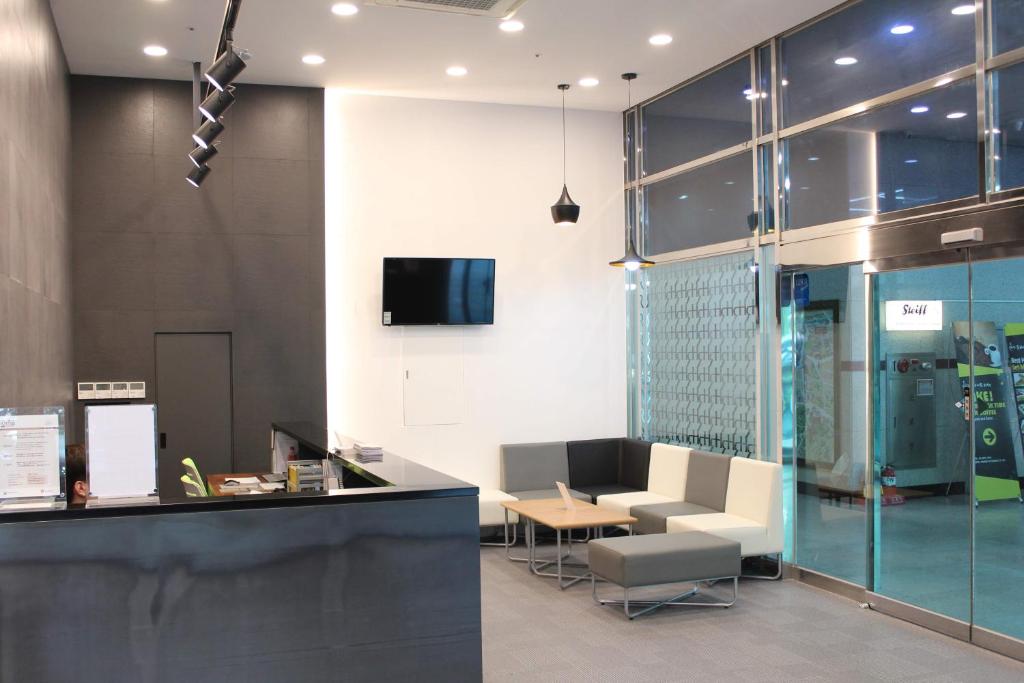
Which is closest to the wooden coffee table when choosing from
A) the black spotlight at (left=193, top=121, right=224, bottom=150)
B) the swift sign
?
the swift sign

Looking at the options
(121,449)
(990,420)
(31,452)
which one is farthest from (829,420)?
(31,452)

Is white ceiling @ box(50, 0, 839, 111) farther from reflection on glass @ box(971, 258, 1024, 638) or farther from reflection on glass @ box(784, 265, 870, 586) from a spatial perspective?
reflection on glass @ box(971, 258, 1024, 638)

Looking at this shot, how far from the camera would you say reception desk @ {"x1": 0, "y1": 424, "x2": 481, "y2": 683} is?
3.41 m

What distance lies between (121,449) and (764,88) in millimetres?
6000

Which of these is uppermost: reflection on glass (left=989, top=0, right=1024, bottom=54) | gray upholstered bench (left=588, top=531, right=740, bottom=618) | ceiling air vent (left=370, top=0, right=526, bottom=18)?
reflection on glass (left=989, top=0, right=1024, bottom=54)

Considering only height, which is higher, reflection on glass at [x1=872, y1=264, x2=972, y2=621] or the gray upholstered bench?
reflection on glass at [x1=872, y1=264, x2=972, y2=621]

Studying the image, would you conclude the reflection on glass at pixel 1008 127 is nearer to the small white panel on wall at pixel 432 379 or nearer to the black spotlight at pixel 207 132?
the black spotlight at pixel 207 132

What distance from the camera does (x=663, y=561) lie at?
6.30 metres

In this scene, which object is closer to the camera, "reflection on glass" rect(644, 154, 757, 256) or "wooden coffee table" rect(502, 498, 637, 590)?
"wooden coffee table" rect(502, 498, 637, 590)

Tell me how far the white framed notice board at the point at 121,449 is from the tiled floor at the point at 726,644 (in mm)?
2478

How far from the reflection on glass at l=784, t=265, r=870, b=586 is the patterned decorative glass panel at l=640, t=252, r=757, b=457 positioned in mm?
548

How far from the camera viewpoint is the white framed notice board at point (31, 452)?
3.45 metres

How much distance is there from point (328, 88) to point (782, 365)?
16.0 ft

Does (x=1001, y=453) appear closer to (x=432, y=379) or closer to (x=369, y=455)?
(x=369, y=455)
